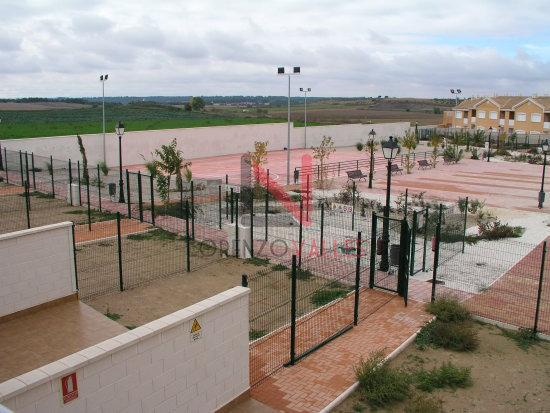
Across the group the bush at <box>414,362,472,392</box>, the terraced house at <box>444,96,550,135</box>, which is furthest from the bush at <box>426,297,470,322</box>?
the terraced house at <box>444,96,550,135</box>

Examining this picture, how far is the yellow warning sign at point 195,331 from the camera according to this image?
7.39m

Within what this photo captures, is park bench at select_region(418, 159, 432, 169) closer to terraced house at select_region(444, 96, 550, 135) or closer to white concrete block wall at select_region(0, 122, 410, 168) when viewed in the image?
white concrete block wall at select_region(0, 122, 410, 168)

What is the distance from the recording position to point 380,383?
8.88m

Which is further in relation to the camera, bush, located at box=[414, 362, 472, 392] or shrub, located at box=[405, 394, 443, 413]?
bush, located at box=[414, 362, 472, 392]

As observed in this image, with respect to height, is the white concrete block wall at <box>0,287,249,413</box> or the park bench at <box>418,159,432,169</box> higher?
the white concrete block wall at <box>0,287,249,413</box>

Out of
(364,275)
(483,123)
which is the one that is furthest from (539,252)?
(483,123)

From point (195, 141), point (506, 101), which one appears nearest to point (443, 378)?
point (195, 141)

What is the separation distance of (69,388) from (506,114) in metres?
76.8

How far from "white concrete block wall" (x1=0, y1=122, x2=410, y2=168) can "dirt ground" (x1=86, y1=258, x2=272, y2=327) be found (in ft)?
76.8

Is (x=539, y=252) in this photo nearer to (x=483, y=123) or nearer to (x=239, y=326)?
(x=239, y=326)

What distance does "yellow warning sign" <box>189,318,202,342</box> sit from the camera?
739 centimetres

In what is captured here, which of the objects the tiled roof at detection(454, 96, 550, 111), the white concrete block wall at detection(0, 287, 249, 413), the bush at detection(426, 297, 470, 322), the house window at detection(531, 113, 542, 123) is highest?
the tiled roof at detection(454, 96, 550, 111)

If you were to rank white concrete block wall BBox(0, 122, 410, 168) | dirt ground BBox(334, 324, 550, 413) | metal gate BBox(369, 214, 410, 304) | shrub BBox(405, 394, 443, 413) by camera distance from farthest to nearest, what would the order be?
white concrete block wall BBox(0, 122, 410, 168) < metal gate BBox(369, 214, 410, 304) < dirt ground BBox(334, 324, 550, 413) < shrub BBox(405, 394, 443, 413)

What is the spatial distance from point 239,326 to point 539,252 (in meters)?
12.9
